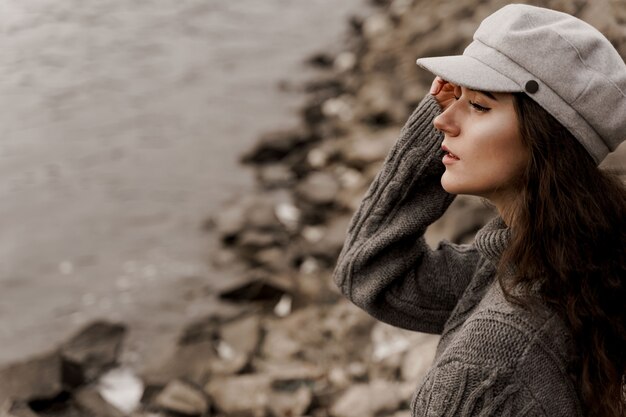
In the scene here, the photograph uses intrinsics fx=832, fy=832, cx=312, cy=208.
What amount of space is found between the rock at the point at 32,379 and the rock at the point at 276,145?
5661 millimetres

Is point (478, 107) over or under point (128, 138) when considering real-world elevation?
over

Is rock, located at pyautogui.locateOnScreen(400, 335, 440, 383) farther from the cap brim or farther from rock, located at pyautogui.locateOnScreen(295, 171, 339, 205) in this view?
rock, located at pyautogui.locateOnScreen(295, 171, 339, 205)

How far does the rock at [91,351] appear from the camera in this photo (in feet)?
22.9

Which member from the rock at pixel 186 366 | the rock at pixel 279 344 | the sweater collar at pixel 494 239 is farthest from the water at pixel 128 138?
the sweater collar at pixel 494 239

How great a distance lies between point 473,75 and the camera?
2.06 m

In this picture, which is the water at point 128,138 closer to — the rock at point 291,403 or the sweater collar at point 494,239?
the rock at point 291,403

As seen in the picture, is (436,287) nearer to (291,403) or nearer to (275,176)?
(291,403)

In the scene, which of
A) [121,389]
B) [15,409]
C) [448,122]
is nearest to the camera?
[448,122]

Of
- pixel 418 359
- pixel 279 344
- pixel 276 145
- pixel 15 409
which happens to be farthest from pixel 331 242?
pixel 15 409

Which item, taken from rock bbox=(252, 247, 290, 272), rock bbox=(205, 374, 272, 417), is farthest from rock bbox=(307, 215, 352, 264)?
rock bbox=(205, 374, 272, 417)

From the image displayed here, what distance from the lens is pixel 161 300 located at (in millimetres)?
8617

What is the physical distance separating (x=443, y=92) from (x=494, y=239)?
0.49m

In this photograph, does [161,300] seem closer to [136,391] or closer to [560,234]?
[136,391]

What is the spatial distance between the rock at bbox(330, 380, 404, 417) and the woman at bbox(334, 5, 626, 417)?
3332mm
